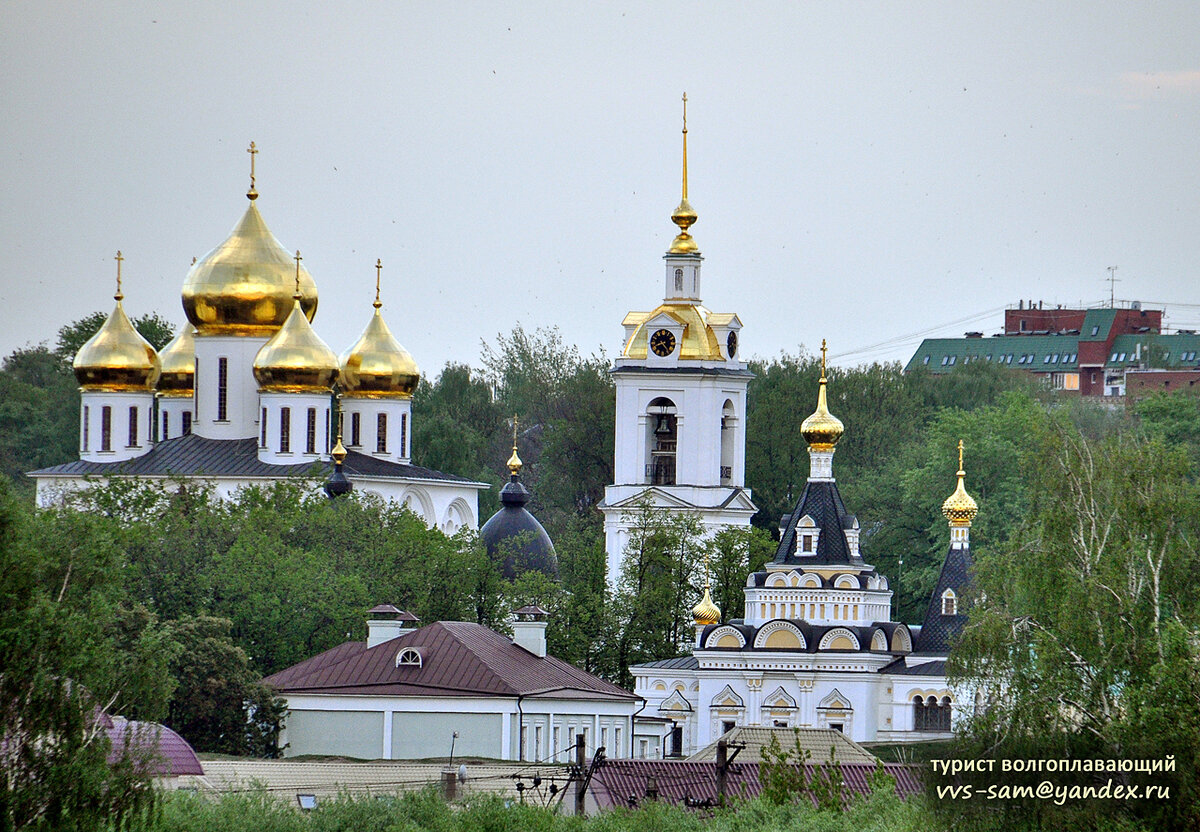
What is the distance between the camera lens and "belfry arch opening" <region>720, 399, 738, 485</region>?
199ft

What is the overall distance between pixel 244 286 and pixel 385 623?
1670 cm

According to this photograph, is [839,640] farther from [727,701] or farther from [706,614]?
[706,614]

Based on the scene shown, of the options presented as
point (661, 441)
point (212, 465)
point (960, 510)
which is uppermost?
point (661, 441)

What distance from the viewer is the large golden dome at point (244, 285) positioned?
61.3 m

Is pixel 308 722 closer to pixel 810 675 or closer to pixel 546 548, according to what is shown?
pixel 810 675

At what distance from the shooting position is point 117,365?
207 ft

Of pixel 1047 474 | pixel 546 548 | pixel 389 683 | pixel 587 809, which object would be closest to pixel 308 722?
pixel 389 683

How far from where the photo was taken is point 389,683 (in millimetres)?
43031

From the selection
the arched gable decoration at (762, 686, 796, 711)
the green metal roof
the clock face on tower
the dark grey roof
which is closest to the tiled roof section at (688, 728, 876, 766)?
the dark grey roof

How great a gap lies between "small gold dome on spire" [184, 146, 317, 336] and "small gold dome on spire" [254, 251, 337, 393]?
68.4 inches

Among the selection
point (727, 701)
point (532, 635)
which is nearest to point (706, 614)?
point (727, 701)

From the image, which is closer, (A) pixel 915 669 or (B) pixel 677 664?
(A) pixel 915 669

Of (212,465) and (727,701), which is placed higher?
(212,465)

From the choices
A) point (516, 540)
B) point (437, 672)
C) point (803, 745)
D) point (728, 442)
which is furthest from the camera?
point (516, 540)
